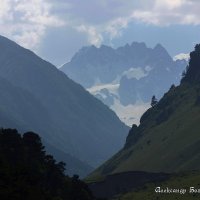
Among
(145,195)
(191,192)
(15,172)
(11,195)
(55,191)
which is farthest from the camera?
(145,195)

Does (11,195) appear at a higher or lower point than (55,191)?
lower

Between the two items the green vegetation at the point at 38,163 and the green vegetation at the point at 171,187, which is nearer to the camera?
the green vegetation at the point at 38,163

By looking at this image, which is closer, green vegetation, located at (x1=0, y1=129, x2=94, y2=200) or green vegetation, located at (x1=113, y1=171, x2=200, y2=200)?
green vegetation, located at (x1=0, y1=129, x2=94, y2=200)

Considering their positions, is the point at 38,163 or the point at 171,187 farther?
the point at 171,187

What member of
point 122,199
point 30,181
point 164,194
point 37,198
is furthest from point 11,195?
point 122,199

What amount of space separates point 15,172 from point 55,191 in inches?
1394

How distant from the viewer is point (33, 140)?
140 metres

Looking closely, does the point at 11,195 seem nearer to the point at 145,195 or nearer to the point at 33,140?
the point at 33,140

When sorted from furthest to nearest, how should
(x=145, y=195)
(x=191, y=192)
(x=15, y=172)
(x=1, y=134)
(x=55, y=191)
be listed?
(x=145, y=195)
(x=191, y=192)
(x=1, y=134)
(x=55, y=191)
(x=15, y=172)

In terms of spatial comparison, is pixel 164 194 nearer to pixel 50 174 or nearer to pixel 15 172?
pixel 50 174

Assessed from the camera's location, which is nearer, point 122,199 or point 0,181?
point 0,181

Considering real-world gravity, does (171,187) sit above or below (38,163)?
above

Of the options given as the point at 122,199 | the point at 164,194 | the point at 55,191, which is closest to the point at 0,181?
the point at 55,191

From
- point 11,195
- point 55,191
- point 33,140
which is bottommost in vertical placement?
point 11,195
